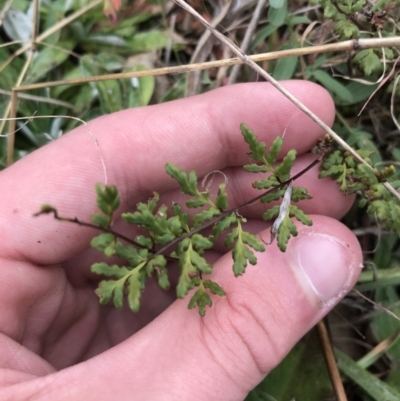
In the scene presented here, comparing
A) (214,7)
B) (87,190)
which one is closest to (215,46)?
(214,7)

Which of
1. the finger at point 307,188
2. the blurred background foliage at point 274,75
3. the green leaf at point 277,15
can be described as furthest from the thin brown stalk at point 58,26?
the finger at point 307,188

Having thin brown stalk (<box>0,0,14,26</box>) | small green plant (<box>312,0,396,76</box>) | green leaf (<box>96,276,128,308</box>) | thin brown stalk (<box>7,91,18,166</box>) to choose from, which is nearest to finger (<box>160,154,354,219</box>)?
small green plant (<box>312,0,396,76</box>)

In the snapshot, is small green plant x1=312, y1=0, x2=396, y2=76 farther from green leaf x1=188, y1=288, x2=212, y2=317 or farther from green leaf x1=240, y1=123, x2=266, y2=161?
green leaf x1=188, y1=288, x2=212, y2=317

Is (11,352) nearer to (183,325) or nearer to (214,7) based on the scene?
(183,325)

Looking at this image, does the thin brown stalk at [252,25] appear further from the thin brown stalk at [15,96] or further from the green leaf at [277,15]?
the thin brown stalk at [15,96]

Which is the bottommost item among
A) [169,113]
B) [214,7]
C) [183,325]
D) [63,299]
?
[63,299]

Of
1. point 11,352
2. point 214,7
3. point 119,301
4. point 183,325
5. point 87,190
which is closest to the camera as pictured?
point 119,301
